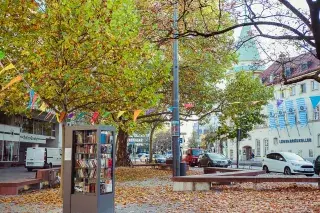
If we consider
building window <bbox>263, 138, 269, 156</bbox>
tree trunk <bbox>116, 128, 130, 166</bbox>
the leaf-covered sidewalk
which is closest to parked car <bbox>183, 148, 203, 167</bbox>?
tree trunk <bbox>116, 128, 130, 166</bbox>

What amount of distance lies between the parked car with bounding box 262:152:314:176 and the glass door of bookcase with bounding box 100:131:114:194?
19.3 m

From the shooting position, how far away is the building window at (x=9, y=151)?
39.4 metres

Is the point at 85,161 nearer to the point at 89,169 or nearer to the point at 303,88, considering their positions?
the point at 89,169

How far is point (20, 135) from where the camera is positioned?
43.8 metres

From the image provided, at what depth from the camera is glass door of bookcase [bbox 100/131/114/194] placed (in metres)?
9.66

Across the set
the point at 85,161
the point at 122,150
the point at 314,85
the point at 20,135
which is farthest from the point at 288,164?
the point at 20,135

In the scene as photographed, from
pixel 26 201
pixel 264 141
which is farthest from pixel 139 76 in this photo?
pixel 264 141

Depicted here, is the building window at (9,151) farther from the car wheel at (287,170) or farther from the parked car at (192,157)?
the car wheel at (287,170)

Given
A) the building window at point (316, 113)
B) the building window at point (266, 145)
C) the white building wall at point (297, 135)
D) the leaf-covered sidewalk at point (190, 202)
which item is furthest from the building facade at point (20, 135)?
the building window at point (316, 113)

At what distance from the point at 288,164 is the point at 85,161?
20175 millimetres

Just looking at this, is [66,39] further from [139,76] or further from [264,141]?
[264,141]

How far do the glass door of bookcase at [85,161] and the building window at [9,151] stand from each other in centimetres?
3176

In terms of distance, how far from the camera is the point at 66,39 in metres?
12.6

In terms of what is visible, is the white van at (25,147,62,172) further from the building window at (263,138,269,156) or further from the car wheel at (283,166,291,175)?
the building window at (263,138,269,156)
